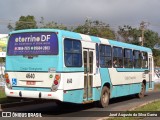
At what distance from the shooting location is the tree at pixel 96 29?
73.1 meters

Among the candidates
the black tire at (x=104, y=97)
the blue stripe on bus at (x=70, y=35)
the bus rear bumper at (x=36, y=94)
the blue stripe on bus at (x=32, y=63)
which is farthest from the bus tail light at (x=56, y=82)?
the black tire at (x=104, y=97)

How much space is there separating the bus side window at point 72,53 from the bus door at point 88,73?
20.5 inches

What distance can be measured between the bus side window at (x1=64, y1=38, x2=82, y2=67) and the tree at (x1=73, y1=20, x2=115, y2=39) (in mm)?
56154

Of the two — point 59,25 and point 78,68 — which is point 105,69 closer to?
point 78,68

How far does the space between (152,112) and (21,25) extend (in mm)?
58319

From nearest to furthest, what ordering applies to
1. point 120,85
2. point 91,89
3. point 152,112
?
1. point 152,112
2. point 91,89
3. point 120,85

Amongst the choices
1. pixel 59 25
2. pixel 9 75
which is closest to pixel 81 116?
pixel 9 75

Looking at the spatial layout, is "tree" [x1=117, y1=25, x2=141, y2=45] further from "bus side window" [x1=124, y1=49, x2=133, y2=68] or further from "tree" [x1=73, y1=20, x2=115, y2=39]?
"bus side window" [x1=124, y1=49, x2=133, y2=68]

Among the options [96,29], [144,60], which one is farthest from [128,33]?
[144,60]

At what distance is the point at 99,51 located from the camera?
17000 millimetres

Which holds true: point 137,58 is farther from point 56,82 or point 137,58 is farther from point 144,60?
point 56,82

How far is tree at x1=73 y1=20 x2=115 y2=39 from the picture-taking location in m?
73.1

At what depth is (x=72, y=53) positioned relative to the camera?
14578 mm

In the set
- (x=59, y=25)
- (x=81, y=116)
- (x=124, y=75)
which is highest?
(x=59, y=25)
